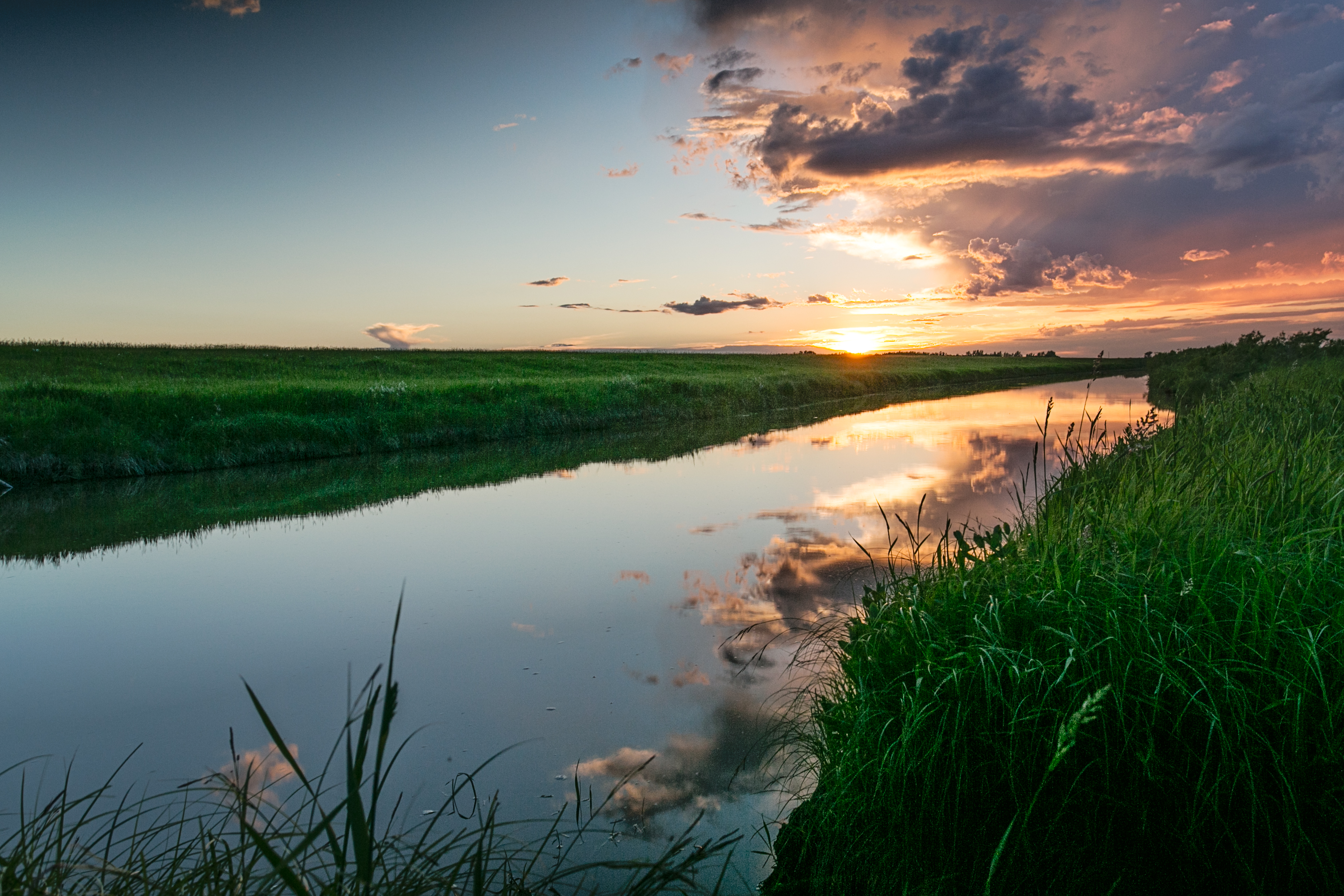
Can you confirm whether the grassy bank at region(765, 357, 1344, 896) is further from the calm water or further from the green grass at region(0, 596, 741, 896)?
the calm water

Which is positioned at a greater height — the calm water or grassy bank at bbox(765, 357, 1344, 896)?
grassy bank at bbox(765, 357, 1344, 896)

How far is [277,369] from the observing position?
93.5 ft

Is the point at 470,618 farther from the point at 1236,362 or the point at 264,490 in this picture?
the point at 1236,362

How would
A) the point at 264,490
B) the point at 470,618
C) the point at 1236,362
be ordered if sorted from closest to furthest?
1. the point at 470,618
2. the point at 264,490
3. the point at 1236,362

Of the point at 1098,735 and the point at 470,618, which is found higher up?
the point at 1098,735

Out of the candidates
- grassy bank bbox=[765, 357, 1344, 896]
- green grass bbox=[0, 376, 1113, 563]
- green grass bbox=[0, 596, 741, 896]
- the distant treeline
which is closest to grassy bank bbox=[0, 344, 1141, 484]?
green grass bbox=[0, 376, 1113, 563]

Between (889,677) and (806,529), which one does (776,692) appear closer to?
(889,677)

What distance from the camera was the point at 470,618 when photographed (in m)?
6.30

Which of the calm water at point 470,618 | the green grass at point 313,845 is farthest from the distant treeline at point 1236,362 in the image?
the green grass at point 313,845

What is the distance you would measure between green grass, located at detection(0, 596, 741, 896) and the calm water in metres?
0.17

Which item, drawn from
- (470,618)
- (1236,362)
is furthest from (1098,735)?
(1236,362)

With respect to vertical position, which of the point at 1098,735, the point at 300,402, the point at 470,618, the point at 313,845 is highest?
the point at 300,402

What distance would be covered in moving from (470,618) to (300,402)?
13.4 metres

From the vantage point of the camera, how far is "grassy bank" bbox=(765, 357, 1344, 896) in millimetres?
2490
